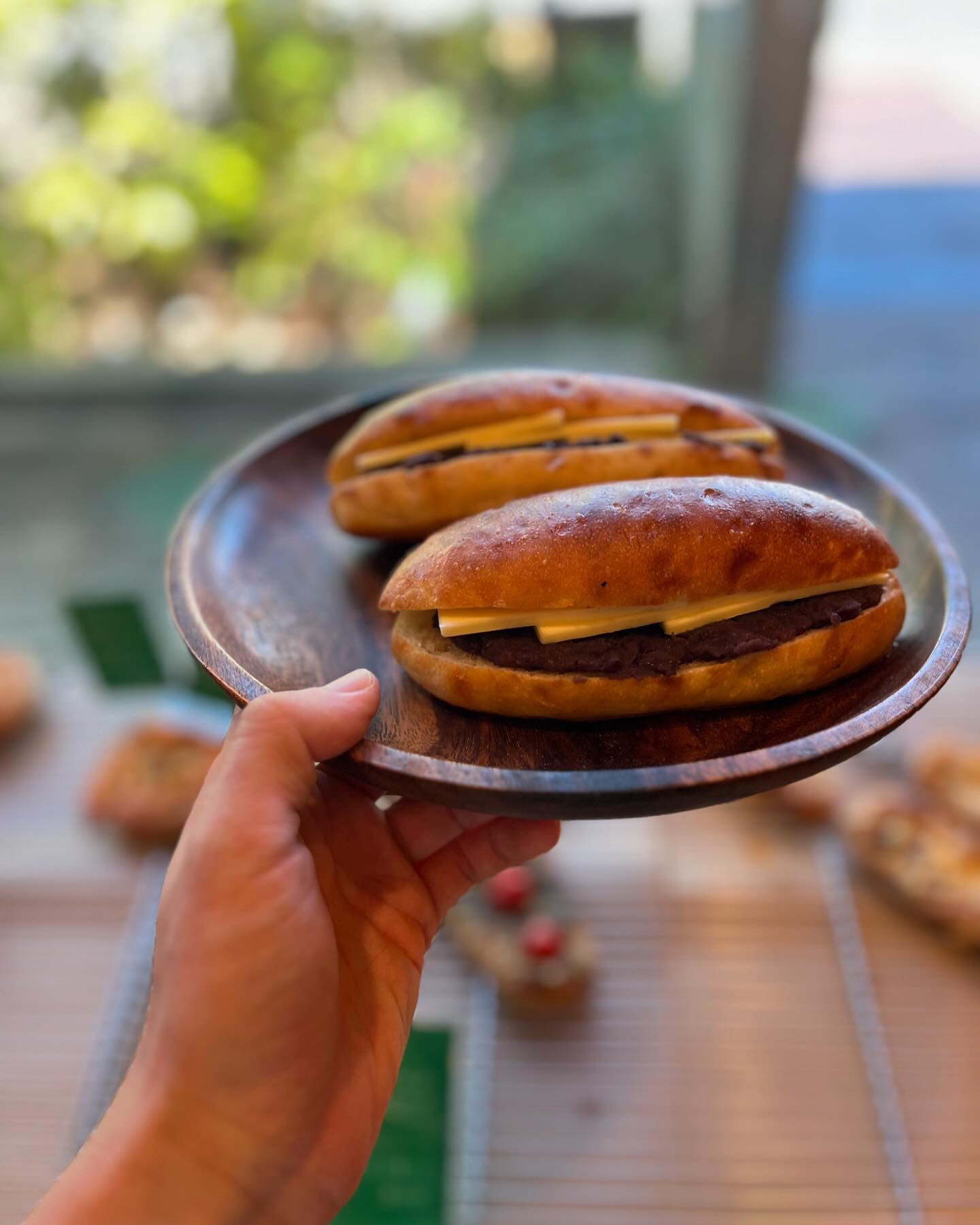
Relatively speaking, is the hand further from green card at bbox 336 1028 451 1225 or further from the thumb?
green card at bbox 336 1028 451 1225

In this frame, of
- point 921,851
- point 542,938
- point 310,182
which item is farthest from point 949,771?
point 310,182

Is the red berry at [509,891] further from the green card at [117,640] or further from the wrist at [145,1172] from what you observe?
the wrist at [145,1172]

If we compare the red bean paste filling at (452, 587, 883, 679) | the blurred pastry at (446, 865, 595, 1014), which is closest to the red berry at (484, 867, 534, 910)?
the blurred pastry at (446, 865, 595, 1014)

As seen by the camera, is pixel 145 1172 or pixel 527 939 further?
pixel 527 939

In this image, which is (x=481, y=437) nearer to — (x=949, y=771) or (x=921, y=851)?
(x=921, y=851)

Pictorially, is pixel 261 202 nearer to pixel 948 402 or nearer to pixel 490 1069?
pixel 948 402

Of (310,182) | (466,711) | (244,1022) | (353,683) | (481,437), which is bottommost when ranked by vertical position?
(244,1022)
